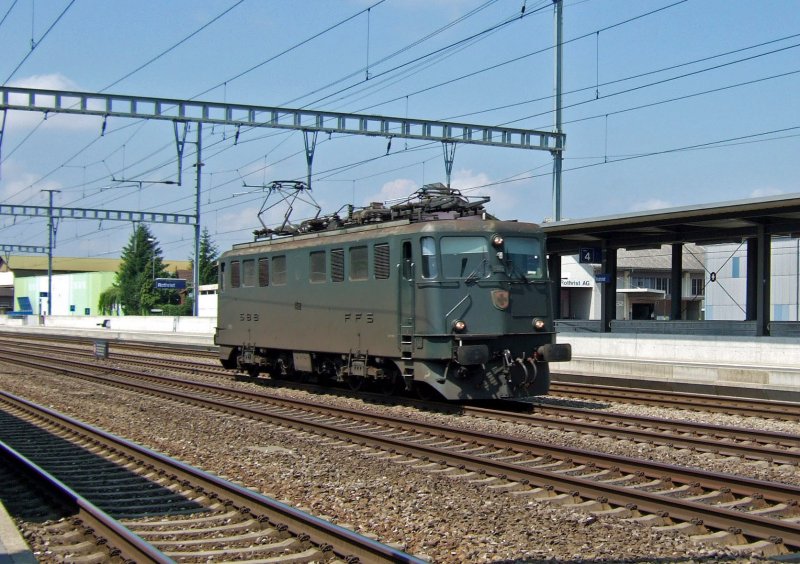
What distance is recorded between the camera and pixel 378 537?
7699mm

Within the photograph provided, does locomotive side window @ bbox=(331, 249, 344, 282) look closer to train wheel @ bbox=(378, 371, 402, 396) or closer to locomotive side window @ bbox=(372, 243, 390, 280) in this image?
locomotive side window @ bbox=(372, 243, 390, 280)

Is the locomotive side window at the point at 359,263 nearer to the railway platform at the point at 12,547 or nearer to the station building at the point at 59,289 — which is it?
the railway platform at the point at 12,547

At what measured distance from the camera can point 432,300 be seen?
15.4 meters

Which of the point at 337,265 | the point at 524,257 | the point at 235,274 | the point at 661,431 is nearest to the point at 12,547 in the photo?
the point at 661,431

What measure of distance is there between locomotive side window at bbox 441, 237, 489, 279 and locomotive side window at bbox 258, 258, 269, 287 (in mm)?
6242

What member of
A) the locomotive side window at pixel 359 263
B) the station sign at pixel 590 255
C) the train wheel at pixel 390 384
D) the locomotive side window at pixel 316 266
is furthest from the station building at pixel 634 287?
the locomotive side window at pixel 359 263

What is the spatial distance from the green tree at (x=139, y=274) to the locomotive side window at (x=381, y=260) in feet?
243

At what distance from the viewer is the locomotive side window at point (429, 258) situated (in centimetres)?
1558

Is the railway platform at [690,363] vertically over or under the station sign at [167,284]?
under

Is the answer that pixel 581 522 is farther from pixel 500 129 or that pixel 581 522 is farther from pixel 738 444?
pixel 500 129

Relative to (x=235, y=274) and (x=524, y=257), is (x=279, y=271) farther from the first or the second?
(x=524, y=257)

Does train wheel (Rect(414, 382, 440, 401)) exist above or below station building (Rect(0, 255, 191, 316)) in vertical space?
below

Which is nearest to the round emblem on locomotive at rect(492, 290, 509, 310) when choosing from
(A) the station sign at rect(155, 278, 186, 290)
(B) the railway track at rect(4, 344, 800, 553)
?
(B) the railway track at rect(4, 344, 800, 553)

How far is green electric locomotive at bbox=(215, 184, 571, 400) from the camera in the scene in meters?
15.5
